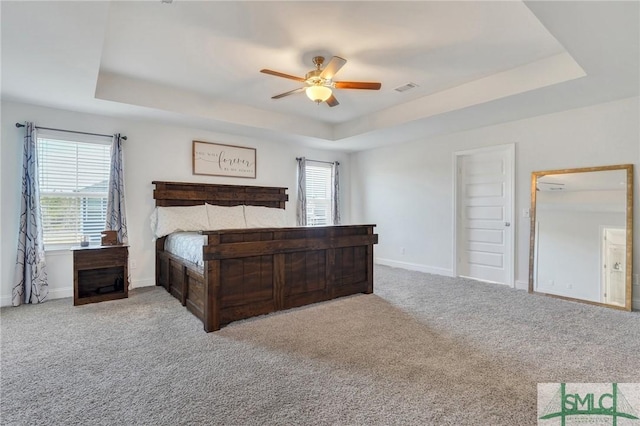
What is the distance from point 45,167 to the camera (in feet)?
12.9

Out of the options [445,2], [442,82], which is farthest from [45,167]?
[442,82]

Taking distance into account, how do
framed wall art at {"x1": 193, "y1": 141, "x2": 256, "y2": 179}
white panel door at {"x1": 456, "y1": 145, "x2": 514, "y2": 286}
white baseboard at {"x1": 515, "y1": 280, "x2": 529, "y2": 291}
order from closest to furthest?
white baseboard at {"x1": 515, "y1": 280, "x2": 529, "y2": 291}
white panel door at {"x1": 456, "y1": 145, "x2": 514, "y2": 286}
framed wall art at {"x1": 193, "y1": 141, "x2": 256, "y2": 179}

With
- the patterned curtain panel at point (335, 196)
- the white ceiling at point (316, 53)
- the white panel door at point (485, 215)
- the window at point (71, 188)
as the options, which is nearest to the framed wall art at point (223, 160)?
the white ceiling at point (316, 53)

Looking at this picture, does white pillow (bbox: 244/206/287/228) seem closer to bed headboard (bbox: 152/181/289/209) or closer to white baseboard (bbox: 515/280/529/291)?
bed headboard (bbox: 152/181/289/209)

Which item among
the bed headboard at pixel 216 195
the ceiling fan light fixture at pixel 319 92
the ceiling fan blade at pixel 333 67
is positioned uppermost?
the ceiling fan blade at pixel 333 67

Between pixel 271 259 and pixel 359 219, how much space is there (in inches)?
156

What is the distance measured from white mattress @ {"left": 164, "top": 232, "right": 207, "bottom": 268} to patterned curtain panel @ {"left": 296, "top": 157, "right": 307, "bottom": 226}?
2.38 metres

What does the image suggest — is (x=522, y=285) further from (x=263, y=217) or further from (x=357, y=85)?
(x=263, y=217)

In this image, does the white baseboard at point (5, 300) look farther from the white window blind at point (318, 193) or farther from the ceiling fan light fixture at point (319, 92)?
the white window blind at point (318, 193)

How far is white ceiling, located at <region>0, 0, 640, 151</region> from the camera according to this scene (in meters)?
2.31

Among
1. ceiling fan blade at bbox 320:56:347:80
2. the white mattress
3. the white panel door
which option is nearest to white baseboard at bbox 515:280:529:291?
the white panel door

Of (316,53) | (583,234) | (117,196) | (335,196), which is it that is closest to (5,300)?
(117,196)

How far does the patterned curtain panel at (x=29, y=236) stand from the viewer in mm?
3697

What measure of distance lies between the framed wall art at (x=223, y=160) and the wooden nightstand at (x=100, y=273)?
67.6 inches
